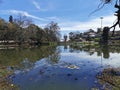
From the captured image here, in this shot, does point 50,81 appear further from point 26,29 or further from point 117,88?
point 26,29

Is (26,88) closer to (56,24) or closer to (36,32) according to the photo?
A: (36,32)

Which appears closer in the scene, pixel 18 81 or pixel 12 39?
pixel 18 81

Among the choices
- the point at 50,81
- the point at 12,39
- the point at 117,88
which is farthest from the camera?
the point at 12,39

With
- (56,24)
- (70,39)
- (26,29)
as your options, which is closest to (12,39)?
(26,29)

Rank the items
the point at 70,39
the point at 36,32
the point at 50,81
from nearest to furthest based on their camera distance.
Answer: the point at 50,81, the point at 36,32, the point at 70,39

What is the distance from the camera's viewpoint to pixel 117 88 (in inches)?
589

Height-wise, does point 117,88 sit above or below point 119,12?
below

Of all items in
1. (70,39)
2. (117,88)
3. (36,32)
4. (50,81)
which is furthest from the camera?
(70,39)

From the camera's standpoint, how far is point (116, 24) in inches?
602

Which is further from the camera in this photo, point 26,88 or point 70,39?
point 70,39

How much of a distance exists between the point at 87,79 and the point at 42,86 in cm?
393

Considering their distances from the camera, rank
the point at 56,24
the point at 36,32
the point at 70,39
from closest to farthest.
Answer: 1. the point at 36,32
2. the point at 56,24
3. the point at 70,39

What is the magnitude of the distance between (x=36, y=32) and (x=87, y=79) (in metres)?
103

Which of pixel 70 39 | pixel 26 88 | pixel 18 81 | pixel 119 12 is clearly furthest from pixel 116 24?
pixel 70 39
